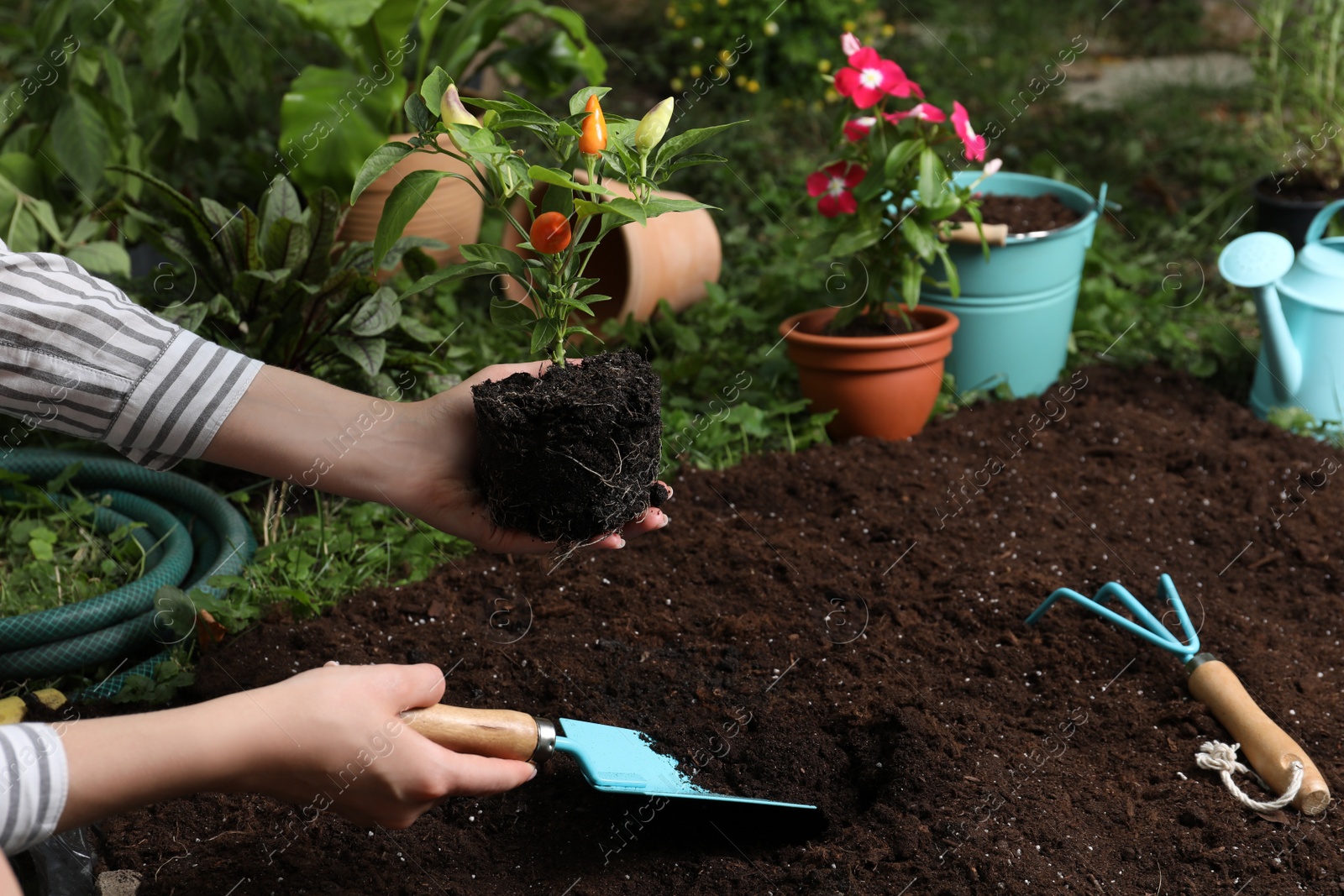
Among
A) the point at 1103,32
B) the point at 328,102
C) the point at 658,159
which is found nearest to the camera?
the point at 658,159

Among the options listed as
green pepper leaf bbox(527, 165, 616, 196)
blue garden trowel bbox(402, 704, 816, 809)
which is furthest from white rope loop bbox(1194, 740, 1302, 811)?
green pepper leaf bbox(527, 165, 616, 196)

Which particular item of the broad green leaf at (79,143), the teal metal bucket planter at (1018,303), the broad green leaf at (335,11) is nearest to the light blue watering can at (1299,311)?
the teal metal bucket planter at (1018,303)

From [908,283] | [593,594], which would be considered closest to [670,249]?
[908,283]

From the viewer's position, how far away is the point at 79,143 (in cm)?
259

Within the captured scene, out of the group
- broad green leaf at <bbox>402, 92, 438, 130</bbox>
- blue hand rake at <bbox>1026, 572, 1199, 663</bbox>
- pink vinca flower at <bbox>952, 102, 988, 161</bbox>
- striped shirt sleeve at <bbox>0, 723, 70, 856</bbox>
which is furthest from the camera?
pink vinca flower at <bbox>952, 102, 988, 161</bbox>

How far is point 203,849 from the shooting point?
4.99 ft

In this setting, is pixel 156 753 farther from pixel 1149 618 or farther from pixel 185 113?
pixel 185 113

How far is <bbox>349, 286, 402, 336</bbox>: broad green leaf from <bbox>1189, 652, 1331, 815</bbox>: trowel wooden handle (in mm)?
1767

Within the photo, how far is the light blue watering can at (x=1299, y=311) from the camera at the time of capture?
2516 millimetres

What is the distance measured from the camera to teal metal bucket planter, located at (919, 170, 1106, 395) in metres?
2.70

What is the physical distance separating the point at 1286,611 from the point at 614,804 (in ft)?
4.57

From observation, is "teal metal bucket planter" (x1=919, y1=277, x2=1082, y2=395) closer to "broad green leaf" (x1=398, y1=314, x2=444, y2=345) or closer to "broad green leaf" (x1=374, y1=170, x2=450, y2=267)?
"broad green leaf" (x1=398, y1=314, x2=444, y2=345)

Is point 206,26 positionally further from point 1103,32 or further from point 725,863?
point 1103,32

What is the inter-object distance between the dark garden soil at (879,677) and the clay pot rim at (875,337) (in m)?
0.26
